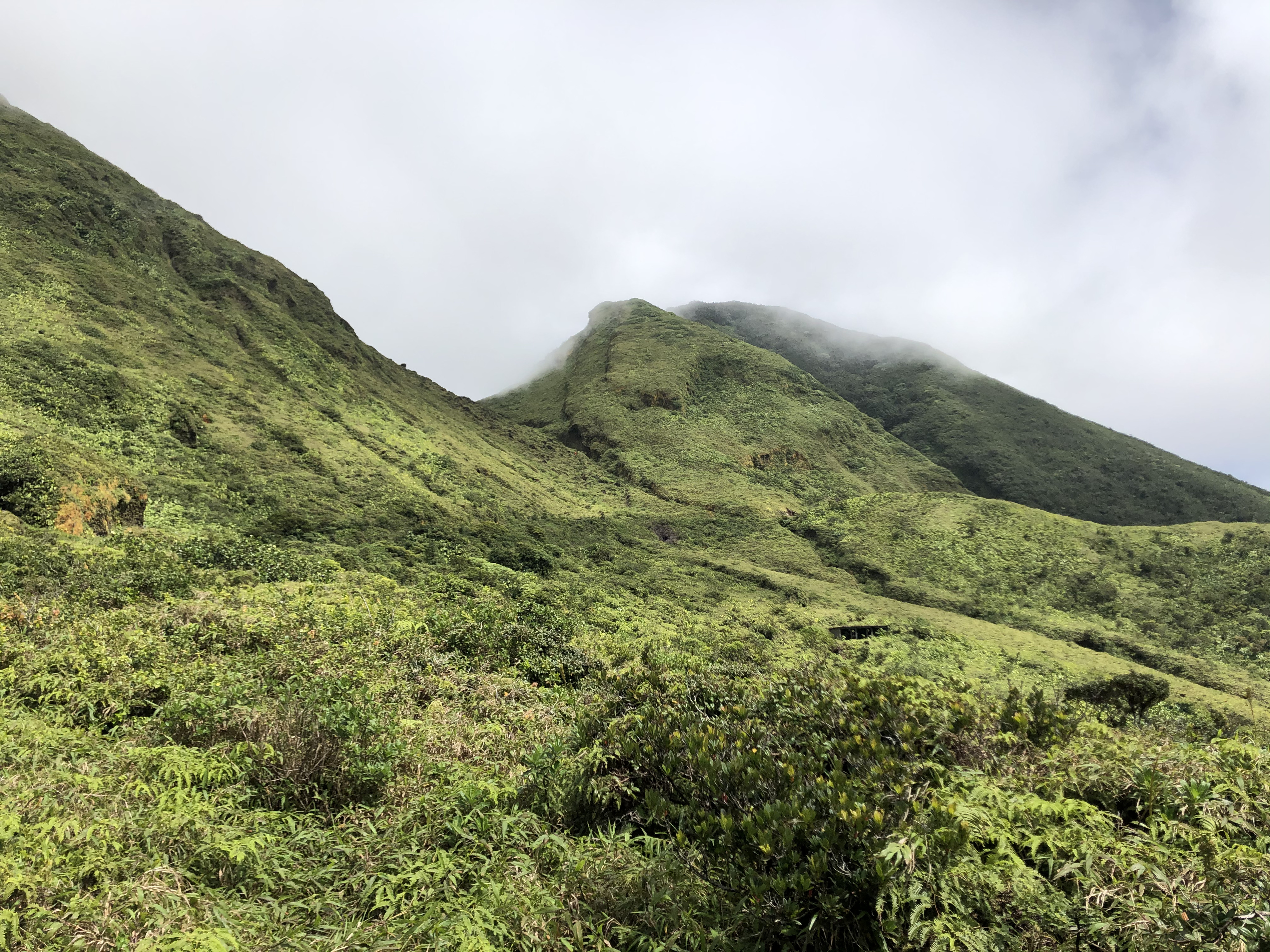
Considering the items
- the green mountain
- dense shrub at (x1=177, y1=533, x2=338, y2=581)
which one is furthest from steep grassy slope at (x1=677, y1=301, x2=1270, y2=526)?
dense shrub at (x1=177, y1=533, x2=338, y2=581)

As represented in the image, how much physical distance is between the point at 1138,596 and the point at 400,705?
151 feet

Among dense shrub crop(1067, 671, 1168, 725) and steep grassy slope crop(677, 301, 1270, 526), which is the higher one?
steep grassy slope crop(677, 301, 1270, 526)

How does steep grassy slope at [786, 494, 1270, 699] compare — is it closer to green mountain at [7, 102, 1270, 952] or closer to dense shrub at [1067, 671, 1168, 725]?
green mountain at [7, 102, 1270, 952]

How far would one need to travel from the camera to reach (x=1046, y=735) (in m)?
4.32

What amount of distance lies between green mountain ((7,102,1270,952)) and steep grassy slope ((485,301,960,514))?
3318cm

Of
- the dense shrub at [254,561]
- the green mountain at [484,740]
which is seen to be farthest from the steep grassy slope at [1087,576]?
the dense shrub at [254,561]

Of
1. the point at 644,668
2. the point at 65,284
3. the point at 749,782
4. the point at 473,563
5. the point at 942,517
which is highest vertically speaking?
the point at 942,517

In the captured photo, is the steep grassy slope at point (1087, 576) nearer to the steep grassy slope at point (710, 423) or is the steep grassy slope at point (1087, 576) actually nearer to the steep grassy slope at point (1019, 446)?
the steep grassy slope at point (710, 423)

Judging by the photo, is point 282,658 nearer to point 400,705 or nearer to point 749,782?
point 400,705

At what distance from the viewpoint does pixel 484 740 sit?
6527 millimetres

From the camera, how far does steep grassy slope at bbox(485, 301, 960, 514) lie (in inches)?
2470

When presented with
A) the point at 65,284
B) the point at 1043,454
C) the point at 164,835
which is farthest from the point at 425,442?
the point at 1043,454

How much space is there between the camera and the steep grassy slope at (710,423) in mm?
62750

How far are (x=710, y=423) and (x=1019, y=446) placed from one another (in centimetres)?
5525
